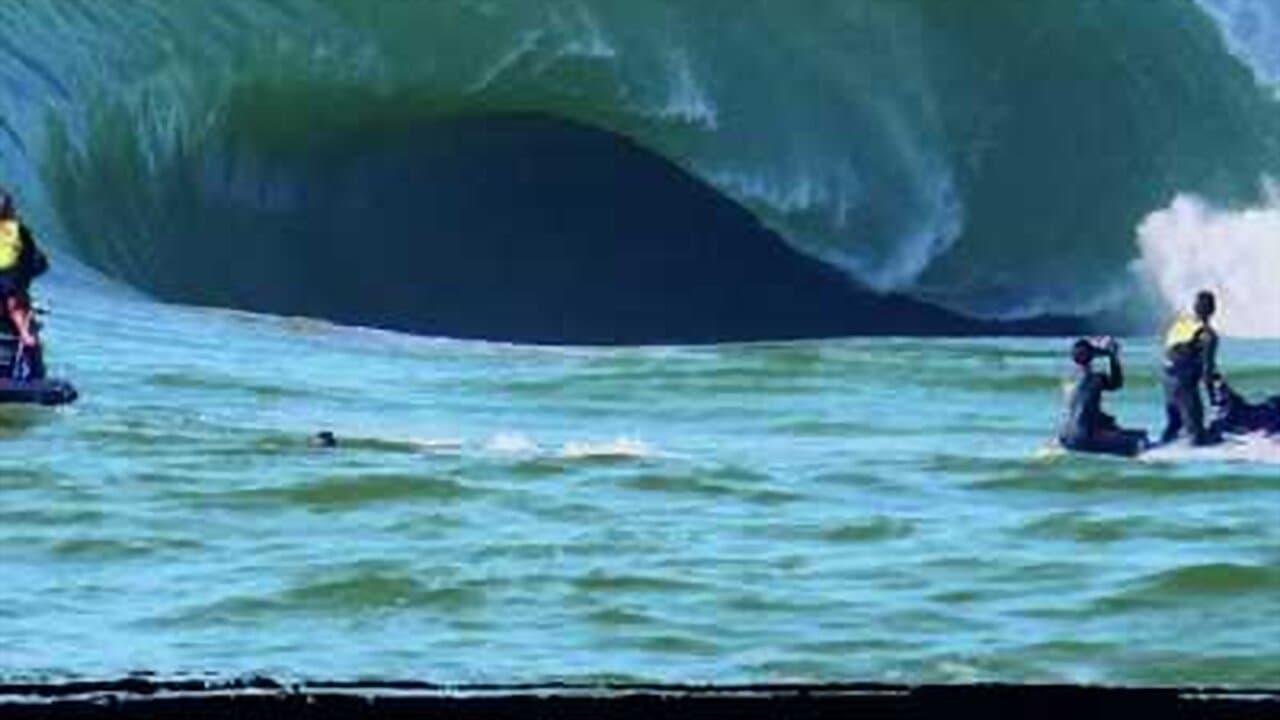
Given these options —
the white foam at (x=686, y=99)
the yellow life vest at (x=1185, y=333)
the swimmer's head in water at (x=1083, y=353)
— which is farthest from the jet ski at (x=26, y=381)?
the white foam at (x=686, y=99)

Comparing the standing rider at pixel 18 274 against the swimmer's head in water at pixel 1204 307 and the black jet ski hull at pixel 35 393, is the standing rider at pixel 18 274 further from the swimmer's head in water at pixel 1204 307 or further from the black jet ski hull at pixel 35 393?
the swimmer's head in water at pixel 1204 307

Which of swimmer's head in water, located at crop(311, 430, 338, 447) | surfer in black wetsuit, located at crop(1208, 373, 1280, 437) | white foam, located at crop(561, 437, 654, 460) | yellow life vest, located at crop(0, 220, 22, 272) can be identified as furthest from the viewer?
surfer in black wetsuit, located at crop(1208, 373, 1280, 437)

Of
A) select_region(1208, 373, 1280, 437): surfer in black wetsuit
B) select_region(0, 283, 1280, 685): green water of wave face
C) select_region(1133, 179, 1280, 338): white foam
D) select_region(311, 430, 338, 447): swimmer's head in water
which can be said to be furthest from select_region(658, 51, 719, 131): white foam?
select_region(311, 430, 338, 447): swimmer's head in water

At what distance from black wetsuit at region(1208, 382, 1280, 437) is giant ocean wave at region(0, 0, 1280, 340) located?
11032mm

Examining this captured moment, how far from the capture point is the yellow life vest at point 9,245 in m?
14.9

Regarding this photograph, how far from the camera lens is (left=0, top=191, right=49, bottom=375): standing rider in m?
14.6

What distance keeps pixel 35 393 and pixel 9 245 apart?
3.35 ft

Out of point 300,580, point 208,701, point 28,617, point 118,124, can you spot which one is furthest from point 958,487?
point 118,124

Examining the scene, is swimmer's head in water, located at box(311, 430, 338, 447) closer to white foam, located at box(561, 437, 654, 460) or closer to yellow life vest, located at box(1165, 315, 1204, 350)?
white foam, located at box(561, 437, 654, 460)

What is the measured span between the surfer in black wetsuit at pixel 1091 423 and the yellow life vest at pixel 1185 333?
0.71 meters

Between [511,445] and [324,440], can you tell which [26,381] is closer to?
[324,440]

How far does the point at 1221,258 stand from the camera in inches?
1243

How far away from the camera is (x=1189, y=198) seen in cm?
3238

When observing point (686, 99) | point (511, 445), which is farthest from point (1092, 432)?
point (686, 99)
